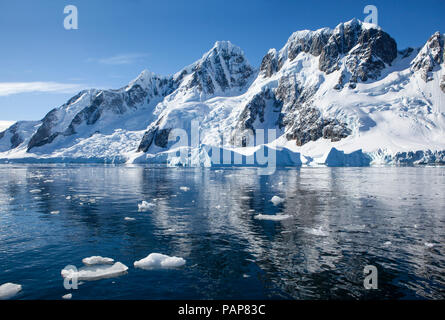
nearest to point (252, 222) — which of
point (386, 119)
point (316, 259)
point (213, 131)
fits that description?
point (316, 259)

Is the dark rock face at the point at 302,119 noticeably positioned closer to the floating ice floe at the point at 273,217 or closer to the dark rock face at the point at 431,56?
the dark rock face at the point at 431,56

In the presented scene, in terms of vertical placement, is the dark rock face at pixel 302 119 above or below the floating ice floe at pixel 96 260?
above

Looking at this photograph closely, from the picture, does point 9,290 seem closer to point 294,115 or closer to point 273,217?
point 273,217

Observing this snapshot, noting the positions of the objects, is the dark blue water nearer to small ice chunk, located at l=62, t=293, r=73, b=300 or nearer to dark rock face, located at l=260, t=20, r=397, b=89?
small ice chunk, located at l=62, t=293, r=73, b=300

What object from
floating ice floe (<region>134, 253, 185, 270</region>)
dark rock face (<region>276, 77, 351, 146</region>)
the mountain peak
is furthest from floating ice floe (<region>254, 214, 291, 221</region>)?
the mountain peak

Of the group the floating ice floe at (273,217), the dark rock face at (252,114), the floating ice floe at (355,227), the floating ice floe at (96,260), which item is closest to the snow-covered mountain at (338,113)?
the dark rock face at (252,114)

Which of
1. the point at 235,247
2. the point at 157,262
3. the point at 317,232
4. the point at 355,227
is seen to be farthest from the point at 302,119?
the point at 157,262

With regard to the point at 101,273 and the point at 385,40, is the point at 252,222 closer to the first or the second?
the point at 101,273
